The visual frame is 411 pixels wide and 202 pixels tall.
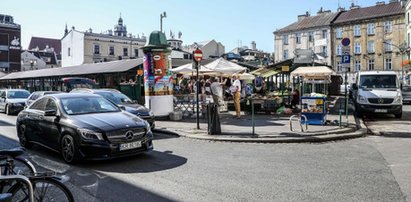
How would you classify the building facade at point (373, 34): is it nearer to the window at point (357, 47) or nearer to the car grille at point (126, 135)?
the window at point (357, 47)

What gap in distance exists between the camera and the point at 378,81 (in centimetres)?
1788

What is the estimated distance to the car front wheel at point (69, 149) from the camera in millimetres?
7812

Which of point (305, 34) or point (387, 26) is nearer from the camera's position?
point (387, 26)

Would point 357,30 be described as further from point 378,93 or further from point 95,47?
point 378,93

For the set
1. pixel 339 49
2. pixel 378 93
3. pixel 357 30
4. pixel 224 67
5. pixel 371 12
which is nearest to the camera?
pixel 378 93

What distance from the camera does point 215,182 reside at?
250 inches

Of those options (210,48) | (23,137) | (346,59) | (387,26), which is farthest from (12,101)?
(210,48)

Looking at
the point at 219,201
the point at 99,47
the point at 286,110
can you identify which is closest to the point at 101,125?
the point at 219,201

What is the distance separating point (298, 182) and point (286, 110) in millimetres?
11851

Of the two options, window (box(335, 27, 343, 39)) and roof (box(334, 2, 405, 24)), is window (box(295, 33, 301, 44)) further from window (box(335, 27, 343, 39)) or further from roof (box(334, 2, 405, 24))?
roof (box(334, 2, 405, 24))

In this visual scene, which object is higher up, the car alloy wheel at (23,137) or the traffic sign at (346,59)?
the traffic sign at (346,59)

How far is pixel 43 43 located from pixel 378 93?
110473 millimetres

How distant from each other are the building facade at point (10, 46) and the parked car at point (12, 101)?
67.5m

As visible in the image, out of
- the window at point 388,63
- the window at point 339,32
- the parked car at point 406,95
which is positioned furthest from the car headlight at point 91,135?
the window at point 339,32
